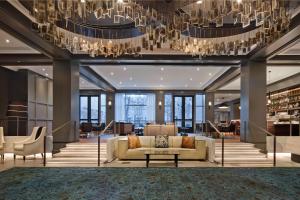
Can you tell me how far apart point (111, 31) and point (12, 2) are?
347 centimetres

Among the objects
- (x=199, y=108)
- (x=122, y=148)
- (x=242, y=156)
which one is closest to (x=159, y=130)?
(x=122, y=148)

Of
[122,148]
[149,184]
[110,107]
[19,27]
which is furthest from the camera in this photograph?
[110,107]

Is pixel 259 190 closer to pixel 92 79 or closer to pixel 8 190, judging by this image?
pixel 8 190

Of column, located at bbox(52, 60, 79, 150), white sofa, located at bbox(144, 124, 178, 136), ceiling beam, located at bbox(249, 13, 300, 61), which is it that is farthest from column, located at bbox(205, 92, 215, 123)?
column, located at bbox(52, 60, 79, 150)

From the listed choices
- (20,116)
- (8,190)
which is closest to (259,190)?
(8,190)

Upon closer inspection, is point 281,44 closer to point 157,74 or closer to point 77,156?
point 77,156

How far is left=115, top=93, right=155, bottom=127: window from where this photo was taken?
22.9m

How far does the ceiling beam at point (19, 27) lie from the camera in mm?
6662

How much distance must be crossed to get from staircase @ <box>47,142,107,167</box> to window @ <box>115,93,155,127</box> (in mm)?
11448

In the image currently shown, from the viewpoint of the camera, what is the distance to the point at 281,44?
9078mm

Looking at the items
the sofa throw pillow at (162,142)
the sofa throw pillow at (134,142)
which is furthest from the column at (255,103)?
the sofa throw pillow at (134,142)

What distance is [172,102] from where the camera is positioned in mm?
22750

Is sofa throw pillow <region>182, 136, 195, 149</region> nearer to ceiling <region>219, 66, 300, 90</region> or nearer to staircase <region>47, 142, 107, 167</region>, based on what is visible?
staircase <region>47, 142, 107, 167</region>

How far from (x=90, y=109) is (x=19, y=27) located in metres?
16.3
